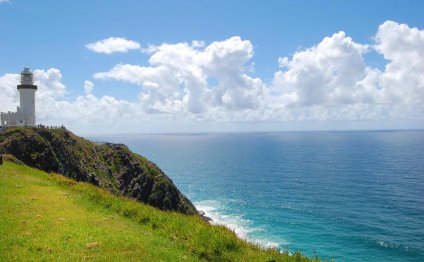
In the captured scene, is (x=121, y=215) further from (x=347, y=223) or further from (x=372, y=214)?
(x=372, y=214)

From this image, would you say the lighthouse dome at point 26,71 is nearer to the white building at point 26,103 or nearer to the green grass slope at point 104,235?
the white building at point 26,103

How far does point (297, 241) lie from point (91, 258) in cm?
5882

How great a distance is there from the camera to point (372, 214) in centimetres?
8244

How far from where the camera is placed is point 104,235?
17531 millimetres

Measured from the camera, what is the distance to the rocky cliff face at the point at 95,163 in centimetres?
6106

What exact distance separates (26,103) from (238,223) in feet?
185

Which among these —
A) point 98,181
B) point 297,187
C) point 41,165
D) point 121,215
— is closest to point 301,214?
point 297,187

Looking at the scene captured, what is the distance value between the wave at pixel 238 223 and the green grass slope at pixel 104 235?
3666 cm

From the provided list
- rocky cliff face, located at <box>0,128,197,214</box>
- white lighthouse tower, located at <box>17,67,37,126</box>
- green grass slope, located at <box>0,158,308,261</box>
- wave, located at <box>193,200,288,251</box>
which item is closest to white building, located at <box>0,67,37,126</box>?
white lighthouse tower, located at <box>17,67,37,126</box>

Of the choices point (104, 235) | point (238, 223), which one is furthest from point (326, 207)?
point (104, 235)

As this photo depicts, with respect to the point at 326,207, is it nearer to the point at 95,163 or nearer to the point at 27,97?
the point at 95,163

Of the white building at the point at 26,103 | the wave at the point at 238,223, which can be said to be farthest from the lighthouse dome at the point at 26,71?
the wave at the point at 238,223

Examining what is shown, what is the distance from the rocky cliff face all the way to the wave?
27.5ft

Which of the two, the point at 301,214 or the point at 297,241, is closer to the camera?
the point at 297,241
